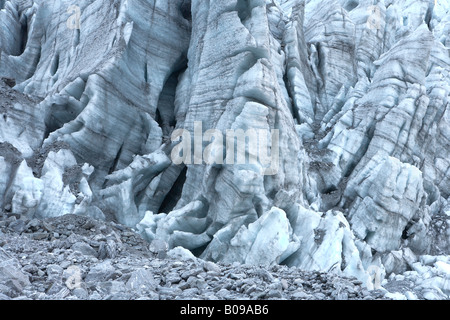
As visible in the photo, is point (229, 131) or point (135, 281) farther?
point (229, 131)

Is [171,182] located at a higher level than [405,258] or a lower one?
higher

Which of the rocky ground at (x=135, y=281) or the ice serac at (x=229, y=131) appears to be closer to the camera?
the rocky ground at (x=135, y=281)

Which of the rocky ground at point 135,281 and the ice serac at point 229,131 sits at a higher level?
the ice serac at point 229,131

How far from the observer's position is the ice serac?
16672mm

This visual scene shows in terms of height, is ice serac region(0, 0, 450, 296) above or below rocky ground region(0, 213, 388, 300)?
above

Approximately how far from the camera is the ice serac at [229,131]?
16.7 meters

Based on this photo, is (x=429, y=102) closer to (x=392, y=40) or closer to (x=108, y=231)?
(x=392, y=40)

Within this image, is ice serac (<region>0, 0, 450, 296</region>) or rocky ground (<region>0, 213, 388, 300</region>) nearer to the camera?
rocky ground (<region>0, 213, 388, 300</region>)

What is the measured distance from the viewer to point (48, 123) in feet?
69.7

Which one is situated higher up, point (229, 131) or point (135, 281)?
point (229, 131)

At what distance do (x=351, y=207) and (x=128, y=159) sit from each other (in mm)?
13641

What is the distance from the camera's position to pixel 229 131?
17344mm

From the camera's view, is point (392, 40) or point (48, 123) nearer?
point (48, 123)
